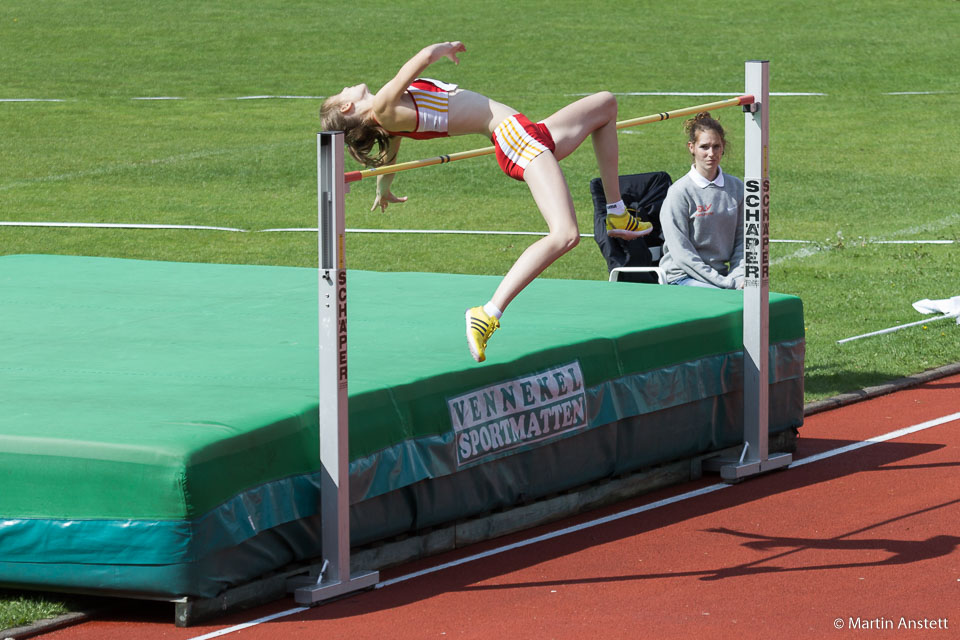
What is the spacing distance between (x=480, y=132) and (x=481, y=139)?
17077 millimetres

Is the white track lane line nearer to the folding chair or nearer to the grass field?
the grass field

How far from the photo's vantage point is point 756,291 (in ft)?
23.9

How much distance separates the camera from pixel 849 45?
31.5m

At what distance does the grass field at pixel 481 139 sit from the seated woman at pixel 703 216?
3.33 feet

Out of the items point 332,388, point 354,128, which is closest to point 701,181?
point 354,128

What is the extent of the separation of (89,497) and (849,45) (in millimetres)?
28411

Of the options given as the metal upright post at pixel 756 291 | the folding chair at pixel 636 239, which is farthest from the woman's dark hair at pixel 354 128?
the folding chair at pixel 636 239

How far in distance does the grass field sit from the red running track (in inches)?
89.6

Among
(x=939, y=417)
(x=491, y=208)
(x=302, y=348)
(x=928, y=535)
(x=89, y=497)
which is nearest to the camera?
(x=89, y=497)

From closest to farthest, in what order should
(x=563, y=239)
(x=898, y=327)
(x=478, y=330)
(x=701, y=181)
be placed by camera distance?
1. (x=478, y=330)
2. (x=563, y=239)
3. (x=701, y=181)
4. (x=898, y=327)

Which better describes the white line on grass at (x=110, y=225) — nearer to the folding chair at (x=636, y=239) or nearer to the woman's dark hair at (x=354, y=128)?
the folding chair at (x=636, y=239)

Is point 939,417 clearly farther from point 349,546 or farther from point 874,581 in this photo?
point 349,546

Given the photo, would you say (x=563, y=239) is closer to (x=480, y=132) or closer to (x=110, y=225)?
(x=480, y=132)

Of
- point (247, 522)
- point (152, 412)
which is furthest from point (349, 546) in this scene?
point (152, 412)
